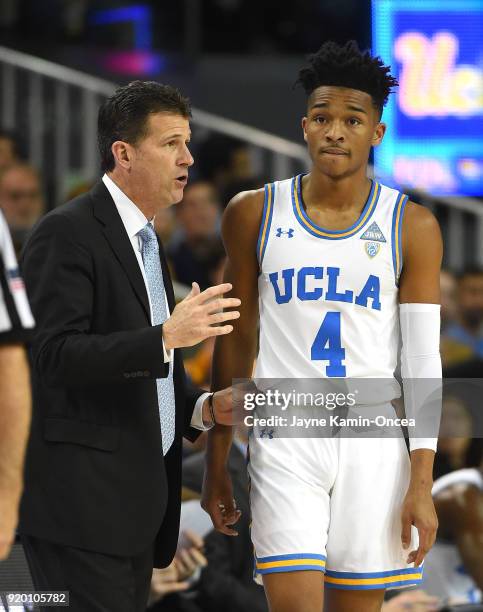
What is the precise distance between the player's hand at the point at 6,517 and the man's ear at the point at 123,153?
127 cm

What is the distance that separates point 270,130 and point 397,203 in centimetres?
711

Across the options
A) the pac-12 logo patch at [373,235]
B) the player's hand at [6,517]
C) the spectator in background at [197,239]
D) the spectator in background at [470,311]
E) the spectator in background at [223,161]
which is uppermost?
the pac-12 logo patch at [373,235]

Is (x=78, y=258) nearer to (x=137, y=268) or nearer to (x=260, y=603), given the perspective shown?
(x=137, y=268)

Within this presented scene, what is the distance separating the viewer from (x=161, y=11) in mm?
10836

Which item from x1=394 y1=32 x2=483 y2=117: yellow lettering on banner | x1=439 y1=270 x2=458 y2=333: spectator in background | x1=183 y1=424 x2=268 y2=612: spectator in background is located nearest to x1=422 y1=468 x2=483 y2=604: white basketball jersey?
x1=183 y1=424 x2=268 y2=612: spectator in background

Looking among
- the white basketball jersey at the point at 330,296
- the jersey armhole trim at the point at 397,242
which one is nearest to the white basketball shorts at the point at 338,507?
the white basketball jersey at the point at 330,296

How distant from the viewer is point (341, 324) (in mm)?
3578

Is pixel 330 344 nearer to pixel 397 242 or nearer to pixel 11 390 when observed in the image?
pixel 397 242

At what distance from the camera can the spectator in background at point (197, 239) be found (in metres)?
7.73

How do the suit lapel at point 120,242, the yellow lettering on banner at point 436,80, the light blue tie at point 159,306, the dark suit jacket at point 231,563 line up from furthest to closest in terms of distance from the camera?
the yellow lettering on banner at point 436,80
the dark suit jacket at point 231,563
the light blue tie at point 159,306
the suit lapel at point 120,242

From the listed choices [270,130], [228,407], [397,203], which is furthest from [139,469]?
[270,130]

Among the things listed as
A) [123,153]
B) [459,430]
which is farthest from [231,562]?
[123,153]

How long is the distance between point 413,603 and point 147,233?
209cm

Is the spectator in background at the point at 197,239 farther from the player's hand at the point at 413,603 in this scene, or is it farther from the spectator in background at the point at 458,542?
the player's hand at the point at 413,603
